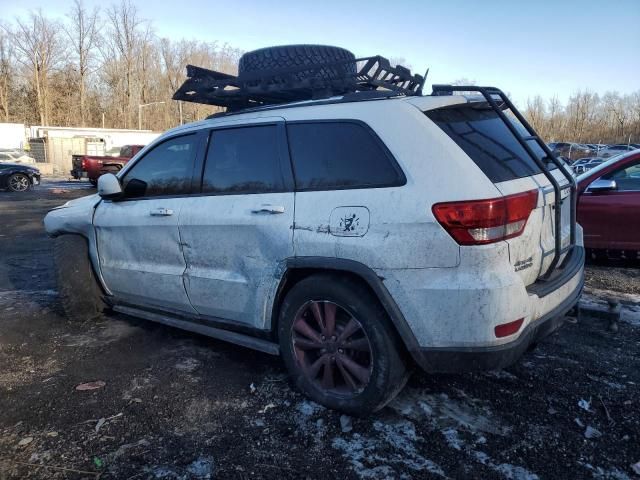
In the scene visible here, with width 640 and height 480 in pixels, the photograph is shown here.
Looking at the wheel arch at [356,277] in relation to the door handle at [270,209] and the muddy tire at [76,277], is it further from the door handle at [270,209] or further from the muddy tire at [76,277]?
the muddy tire at [76,277]

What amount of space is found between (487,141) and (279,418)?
6.40 feet

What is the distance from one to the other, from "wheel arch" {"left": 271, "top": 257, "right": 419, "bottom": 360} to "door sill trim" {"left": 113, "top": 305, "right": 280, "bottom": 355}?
1.14 ft

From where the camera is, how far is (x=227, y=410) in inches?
118

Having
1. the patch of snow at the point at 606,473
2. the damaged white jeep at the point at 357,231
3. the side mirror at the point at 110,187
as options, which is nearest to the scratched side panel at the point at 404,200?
the damaged white jeep at the point at 357,231

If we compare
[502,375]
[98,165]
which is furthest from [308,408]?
[98,165]

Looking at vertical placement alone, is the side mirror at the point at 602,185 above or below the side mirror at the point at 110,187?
above

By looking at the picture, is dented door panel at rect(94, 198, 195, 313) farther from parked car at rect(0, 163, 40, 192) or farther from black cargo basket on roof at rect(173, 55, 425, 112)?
parked car at rect(0, 163, 40, 192)

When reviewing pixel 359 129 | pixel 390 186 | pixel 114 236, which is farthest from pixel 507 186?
pixel 114 236

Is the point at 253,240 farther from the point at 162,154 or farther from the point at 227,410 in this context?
the point at 162,154

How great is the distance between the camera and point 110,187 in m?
4.04

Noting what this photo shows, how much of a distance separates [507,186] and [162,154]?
257cm

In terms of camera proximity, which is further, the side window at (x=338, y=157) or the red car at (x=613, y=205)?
the red car at (x=613, y=205)

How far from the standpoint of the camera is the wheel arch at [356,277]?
8.45 ft

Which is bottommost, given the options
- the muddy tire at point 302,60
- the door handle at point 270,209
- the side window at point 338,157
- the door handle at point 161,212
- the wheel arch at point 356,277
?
the wheel arch at point 356,277
